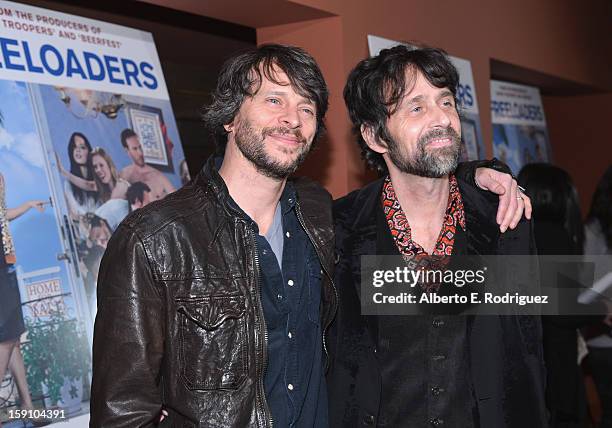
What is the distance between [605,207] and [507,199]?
72.4 inches

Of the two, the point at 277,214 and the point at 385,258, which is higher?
the point at 277,214

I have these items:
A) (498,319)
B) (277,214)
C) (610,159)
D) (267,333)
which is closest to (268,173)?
(277,214)

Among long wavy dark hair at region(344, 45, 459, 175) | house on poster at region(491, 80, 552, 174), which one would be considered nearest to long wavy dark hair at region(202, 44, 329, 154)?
long wavy dark hair at region(344, 45, 459, 175)

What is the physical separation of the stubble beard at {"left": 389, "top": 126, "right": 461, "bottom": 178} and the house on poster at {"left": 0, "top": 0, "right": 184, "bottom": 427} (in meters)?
1.25

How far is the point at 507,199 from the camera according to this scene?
241 centimetres

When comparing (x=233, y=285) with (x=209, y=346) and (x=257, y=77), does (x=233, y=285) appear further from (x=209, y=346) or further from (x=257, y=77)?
(x=257, y=77)

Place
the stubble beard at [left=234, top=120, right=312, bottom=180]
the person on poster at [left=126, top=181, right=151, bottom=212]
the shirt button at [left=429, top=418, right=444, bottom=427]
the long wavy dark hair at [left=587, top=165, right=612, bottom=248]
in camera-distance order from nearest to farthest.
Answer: the stubble beard at [left=234, top=120, right=312, bottom=180], the shirt button at [left=429, top=418, right=444, bottom=427], the person on poster at [left=126, top=181, right=151, bottom=212], the long wavy dark hair at [left=587, top=165, right=612, bottom=248]

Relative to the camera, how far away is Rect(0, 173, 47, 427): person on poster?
2609 mm

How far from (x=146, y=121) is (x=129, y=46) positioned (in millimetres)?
327

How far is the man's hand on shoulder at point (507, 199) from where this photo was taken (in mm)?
2381

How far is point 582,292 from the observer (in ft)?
12.6

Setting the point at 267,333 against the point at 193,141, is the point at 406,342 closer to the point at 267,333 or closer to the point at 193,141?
the point at 267,333

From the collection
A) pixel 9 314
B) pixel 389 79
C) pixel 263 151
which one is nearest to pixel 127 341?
pixel 263 151

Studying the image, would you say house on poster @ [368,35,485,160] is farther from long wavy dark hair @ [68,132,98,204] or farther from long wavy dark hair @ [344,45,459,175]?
long wavy dark hair @ [68,132,98,204]
